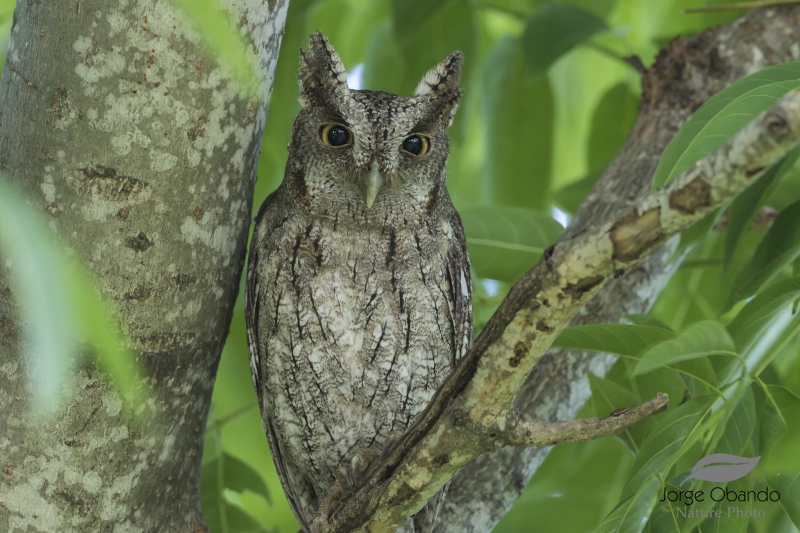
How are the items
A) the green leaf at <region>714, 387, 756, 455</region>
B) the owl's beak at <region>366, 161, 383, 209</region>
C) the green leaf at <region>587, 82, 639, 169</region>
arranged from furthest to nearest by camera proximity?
the green leaf at <region>587, 82, 639, 169</region>
the owl's beak at <region>366, 161, 383, 209</region>
the green leaf at <region>714, 387, 756, 455</region>

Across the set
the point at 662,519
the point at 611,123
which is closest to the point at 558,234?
the point at 611,123

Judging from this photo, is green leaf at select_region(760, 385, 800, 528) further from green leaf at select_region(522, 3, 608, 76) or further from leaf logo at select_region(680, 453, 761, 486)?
green leaf at select_region(522, 3, 608, 76)

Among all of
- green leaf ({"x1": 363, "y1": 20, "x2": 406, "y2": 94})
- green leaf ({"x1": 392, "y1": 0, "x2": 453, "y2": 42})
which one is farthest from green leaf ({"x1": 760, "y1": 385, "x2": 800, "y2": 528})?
green leaf ({"x1": 363, "y1": 20, "x2": 406, "y2": 94})

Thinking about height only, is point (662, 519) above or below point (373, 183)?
below

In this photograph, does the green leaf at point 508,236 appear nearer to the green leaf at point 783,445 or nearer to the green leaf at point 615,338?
the green leaf at point 615,338

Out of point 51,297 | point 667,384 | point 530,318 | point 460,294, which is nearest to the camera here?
point 51,297

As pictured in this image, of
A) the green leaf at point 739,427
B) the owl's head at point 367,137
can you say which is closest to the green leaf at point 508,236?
the owl's head at point 367,137

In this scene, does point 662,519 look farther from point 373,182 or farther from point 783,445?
point 373,182

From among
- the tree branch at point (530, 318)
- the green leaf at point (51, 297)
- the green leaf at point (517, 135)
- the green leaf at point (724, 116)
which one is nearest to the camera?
the green leaf at point (51, 297)
